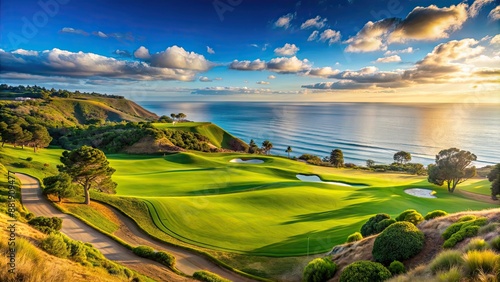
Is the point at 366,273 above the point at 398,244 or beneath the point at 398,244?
beneath

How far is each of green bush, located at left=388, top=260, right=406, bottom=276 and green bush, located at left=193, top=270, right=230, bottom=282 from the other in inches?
423

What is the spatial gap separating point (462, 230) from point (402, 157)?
3969 inches

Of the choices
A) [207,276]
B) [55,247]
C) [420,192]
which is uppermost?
[55,247]

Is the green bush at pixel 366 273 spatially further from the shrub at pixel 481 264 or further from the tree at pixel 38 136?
the tree at pixel 38 136

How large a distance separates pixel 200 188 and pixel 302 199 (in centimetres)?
1674

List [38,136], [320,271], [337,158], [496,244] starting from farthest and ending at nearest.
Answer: [337,158]
[38,136]
[320,271]
[496,244]

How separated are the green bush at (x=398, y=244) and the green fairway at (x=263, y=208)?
9.68 m

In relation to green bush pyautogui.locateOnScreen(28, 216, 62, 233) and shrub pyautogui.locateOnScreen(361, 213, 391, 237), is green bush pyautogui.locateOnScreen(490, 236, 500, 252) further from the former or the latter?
green bush pyautogui.locateOnScreen(28, 216, 62, 233)

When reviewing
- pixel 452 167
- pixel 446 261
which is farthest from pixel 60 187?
pixel 452 167

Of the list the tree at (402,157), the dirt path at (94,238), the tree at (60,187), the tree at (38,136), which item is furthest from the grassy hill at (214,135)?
the tree at (60,187)

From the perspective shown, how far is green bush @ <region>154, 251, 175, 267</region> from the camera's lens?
63.9 feet

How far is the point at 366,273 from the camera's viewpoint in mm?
11539

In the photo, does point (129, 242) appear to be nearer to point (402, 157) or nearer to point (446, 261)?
point (446, 261)

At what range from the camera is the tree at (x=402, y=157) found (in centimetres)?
9775
